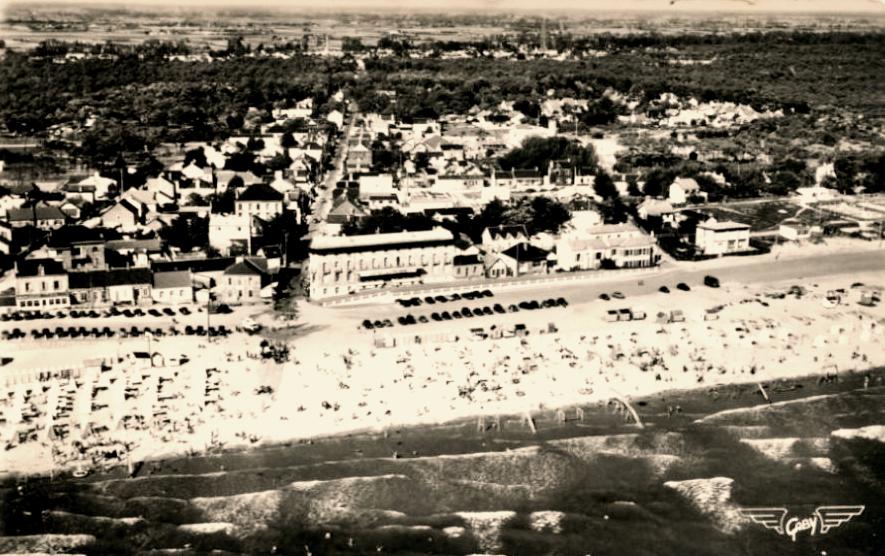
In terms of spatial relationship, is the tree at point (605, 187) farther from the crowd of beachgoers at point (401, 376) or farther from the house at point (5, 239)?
the house at point (5, 239)

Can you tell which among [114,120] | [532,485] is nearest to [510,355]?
[532,485]

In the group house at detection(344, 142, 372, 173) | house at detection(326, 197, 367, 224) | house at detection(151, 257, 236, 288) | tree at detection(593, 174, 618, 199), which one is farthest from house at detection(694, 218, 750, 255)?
house at detection(344, 142, 372, 173)

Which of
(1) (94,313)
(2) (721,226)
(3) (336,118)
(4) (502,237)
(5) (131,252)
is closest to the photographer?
(1) (94,313)

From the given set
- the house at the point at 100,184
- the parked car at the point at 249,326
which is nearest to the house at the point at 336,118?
the house at the point at 100,184

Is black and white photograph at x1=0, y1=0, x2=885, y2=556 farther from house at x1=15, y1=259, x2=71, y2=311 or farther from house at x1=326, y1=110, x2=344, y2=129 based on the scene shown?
house at x1=326, y1=110, x2=344, y2=129

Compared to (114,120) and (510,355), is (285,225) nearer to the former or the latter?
(510,355)

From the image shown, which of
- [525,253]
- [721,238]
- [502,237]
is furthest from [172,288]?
[721,238]

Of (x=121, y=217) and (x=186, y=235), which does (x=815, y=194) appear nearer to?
(x=186, y=235)
